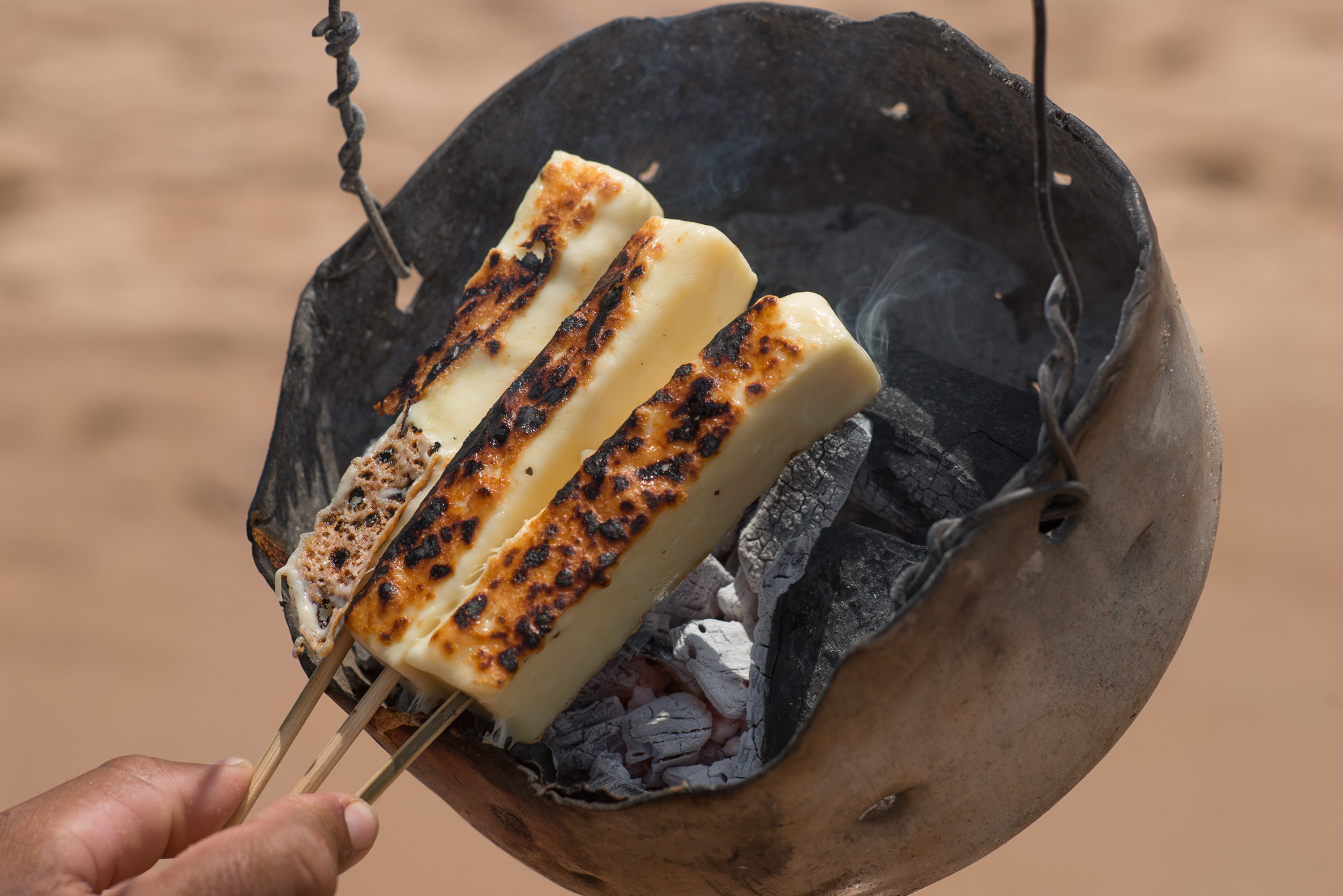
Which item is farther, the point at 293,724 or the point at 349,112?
the point at 349,112

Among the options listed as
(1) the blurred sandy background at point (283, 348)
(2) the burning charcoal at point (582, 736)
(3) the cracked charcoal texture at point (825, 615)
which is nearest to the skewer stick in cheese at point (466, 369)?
(2) the burning charcoal at point (582, 736)

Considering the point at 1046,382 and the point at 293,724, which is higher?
the point at 1046,382

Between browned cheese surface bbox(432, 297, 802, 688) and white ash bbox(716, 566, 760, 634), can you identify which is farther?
white ash bbox(716, 566, 760, 634)

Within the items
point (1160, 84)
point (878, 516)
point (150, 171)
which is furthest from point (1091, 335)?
point (150, 171)

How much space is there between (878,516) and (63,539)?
2.21 meters

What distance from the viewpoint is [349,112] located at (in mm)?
1320

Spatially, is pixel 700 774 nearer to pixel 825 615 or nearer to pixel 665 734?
pixel 665 734

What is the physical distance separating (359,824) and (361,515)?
42 cm

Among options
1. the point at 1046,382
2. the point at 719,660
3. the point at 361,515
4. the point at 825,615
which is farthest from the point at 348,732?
the point at 1046,382

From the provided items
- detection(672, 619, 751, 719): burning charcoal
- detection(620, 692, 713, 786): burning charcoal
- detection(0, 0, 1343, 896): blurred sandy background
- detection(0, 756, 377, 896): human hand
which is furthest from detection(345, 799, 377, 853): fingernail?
detection(0, 0, 1343, 896): blurred sandy background

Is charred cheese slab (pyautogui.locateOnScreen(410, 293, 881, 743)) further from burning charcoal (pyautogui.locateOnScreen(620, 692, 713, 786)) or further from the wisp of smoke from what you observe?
the wisp of smoke

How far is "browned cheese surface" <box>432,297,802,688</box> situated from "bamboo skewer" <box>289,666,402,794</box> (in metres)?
0.11

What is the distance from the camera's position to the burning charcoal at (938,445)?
141cm

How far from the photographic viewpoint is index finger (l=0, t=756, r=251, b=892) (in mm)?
979
